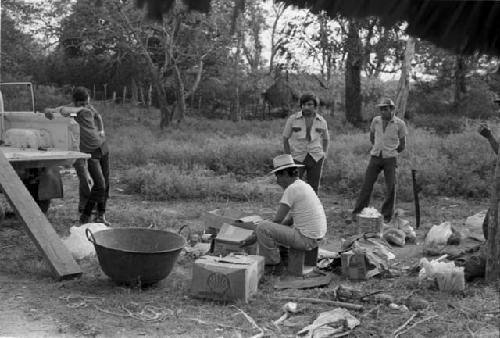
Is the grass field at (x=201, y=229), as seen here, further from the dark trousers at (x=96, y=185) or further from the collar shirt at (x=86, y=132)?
the collar shirt at (x=86, y=132)

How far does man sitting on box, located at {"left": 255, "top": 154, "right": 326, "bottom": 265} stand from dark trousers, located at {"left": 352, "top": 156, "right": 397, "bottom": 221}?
2666 mm

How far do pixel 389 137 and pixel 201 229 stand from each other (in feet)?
9.13

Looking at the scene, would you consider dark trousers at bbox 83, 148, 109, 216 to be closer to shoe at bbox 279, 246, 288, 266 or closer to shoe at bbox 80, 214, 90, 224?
shoe at bbox 80, 214, 90, 224

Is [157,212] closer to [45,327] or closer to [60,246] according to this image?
[60,246]

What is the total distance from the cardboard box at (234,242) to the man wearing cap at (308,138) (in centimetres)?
193

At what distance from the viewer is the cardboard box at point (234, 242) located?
625 centimetres

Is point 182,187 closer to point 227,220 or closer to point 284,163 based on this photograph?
point 227,220

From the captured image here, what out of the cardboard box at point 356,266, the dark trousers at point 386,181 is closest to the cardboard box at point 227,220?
the cardboard box at point 356,266

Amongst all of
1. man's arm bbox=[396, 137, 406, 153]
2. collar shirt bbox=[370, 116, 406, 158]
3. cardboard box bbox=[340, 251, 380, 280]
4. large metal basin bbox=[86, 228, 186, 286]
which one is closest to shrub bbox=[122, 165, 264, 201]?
collar shirt bbox=[370, 116, 406, 158]

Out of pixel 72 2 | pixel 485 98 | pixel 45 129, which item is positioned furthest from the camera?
pixel 485 98

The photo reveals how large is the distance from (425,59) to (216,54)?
36.8ft

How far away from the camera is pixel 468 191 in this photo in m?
11.0

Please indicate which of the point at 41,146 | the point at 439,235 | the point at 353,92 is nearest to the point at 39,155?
the point at 41,146

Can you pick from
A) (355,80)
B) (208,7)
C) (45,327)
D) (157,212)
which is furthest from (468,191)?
(355,80)
